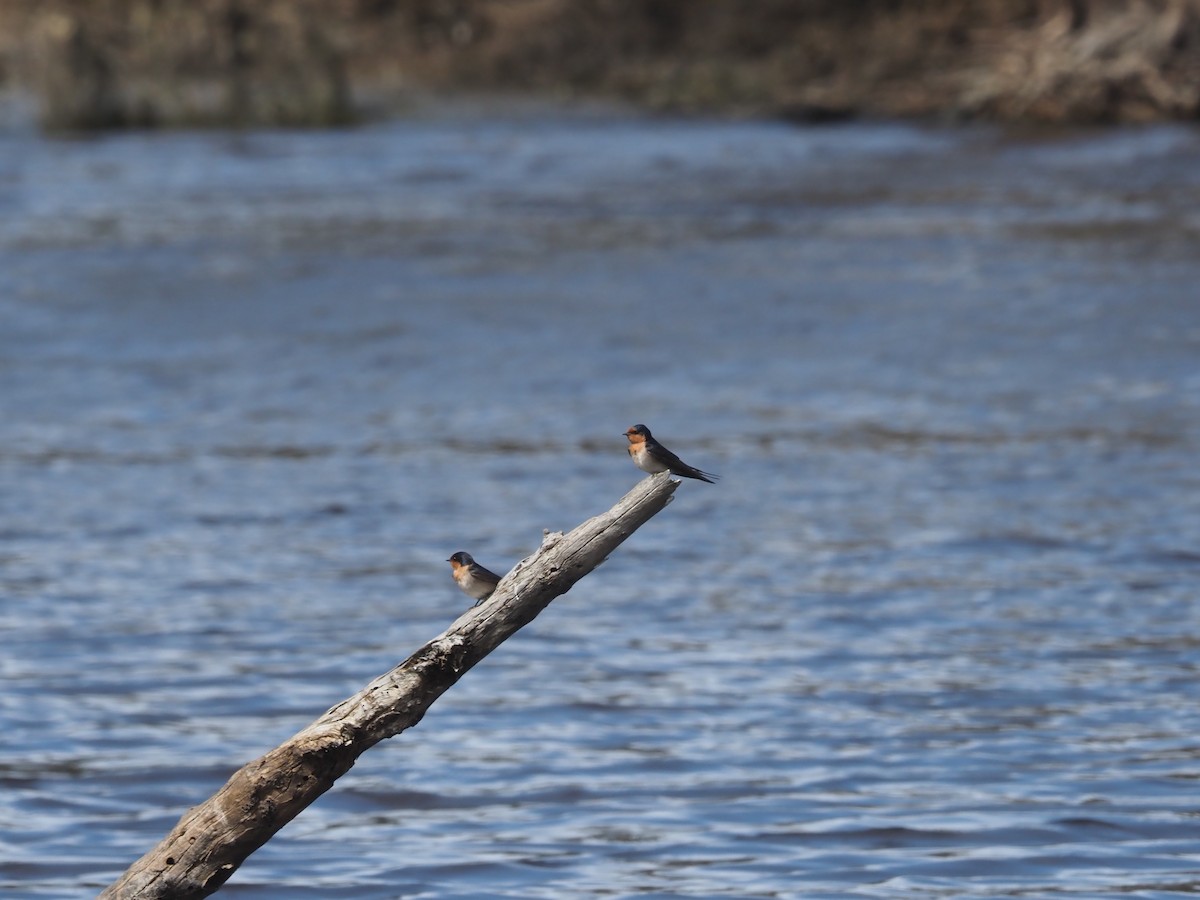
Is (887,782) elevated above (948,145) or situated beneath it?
situated beneath

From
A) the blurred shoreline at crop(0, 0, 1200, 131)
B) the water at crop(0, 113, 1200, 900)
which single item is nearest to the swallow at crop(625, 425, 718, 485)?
the water at crop(0, 113, 1200, 900)

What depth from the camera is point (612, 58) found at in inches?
1452

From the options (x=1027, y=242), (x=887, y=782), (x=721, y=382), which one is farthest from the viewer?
(x=1027, y=242)

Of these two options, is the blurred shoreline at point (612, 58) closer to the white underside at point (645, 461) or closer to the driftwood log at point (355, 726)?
the white underside at point (645, 461)

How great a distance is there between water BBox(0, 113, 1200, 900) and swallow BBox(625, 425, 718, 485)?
120 centimetres

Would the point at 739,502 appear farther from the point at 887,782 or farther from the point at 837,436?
the point at 887,782

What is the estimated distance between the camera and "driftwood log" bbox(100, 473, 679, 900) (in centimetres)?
418

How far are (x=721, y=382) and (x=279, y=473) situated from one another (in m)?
3.31

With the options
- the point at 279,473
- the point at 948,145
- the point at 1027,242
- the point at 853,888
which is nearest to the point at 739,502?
the point at 279,473

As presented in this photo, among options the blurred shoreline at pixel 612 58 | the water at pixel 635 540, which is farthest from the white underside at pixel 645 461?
the blurred shoreline at pixel 612 58

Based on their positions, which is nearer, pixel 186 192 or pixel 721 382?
pixel 721 382

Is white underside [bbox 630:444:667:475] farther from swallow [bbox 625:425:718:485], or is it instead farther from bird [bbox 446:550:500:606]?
bird [bbox 446:550:500:606]

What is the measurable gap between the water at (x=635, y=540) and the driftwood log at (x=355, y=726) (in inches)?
53.8

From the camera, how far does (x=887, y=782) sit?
20.4ft
